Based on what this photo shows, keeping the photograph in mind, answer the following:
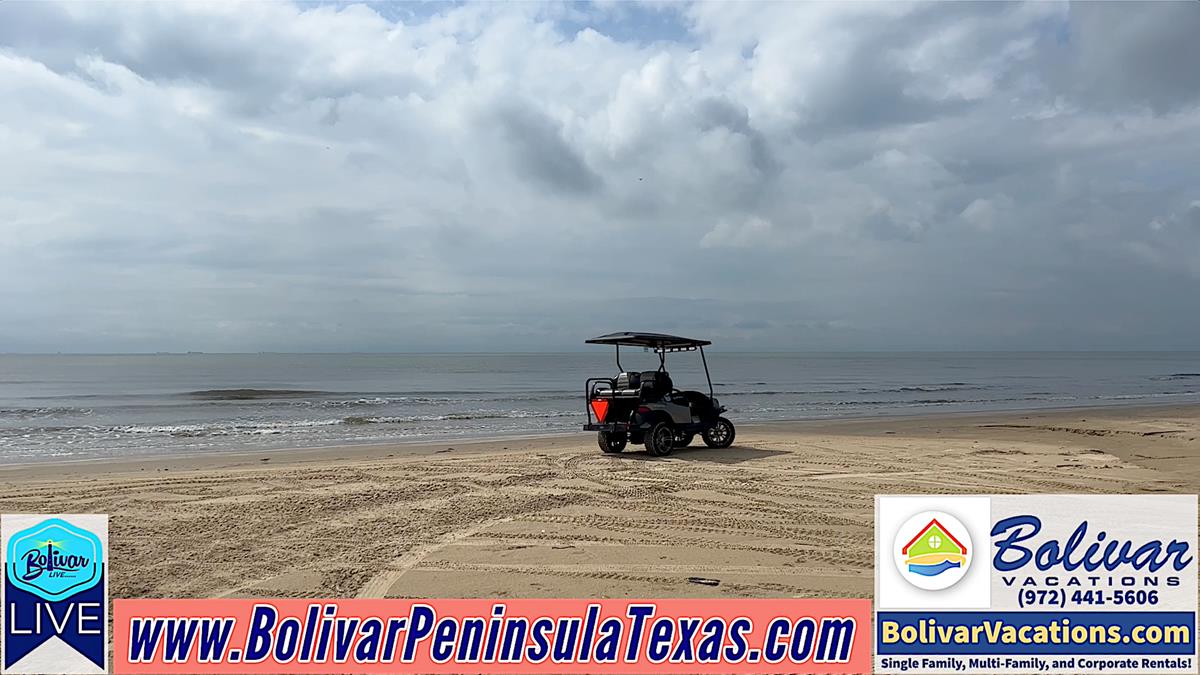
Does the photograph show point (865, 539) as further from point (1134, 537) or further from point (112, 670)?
point (112, 670)

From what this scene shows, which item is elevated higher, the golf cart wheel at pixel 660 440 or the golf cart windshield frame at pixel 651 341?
the golf cart windshield frame at pixel 651 341

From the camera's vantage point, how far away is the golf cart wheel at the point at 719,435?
51.6 ft

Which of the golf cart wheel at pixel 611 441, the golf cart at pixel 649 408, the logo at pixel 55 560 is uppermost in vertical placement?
the golf cart at pixel 649 408

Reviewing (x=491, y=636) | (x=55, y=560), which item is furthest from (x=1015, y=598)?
(x=55, y=560)

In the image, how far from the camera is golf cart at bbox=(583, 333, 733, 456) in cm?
1455

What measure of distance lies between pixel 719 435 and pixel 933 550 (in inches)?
405

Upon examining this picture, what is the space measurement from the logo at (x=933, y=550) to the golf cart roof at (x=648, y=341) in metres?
9.09

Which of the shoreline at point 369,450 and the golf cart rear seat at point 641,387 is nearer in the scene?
the golf cart rear seat at point 641,387

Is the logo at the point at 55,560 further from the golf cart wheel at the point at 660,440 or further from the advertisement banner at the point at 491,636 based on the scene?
the golf cart wheel at the point at 660,440

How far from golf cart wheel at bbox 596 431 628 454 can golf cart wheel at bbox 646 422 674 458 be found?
0.66 metres

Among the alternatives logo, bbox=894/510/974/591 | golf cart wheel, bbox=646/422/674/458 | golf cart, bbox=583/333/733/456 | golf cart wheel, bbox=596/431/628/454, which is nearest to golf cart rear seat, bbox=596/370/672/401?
golf cart, bbox=583/333/733/456

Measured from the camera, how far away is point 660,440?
14539 millimetres

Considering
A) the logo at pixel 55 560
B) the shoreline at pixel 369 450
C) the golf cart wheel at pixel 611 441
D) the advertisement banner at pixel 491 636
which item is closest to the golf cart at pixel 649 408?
the golf cart wheel at pixel 611 441

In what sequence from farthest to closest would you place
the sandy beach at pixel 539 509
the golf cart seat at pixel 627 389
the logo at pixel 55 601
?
the golf cart seat at pixel 627 389 < the sandy beach at pixel 539 509 < the logo at pixel 55 601
